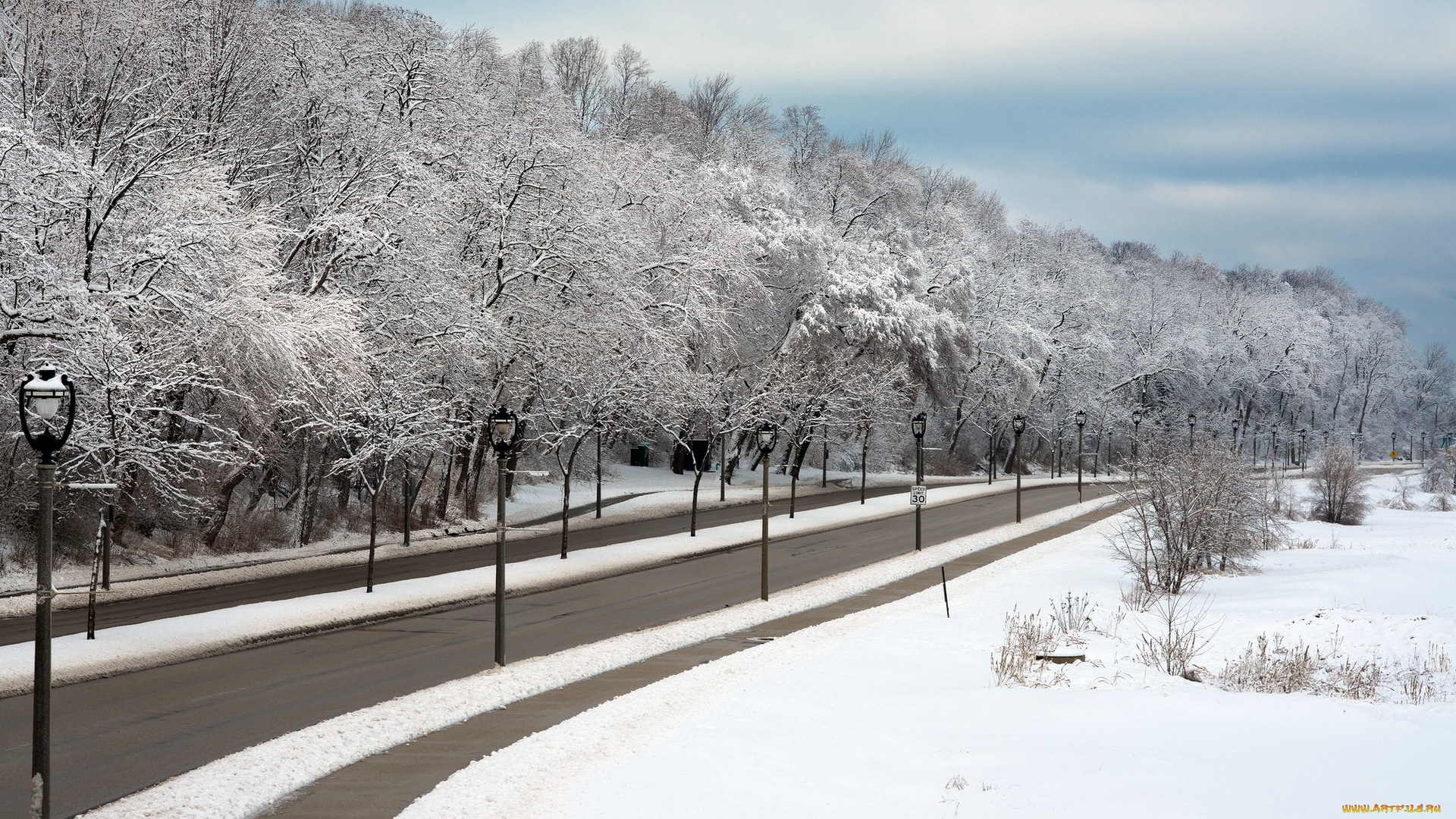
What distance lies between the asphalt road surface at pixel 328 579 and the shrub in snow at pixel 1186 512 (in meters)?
14.2

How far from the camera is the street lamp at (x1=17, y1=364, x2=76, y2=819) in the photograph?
809 centimetres

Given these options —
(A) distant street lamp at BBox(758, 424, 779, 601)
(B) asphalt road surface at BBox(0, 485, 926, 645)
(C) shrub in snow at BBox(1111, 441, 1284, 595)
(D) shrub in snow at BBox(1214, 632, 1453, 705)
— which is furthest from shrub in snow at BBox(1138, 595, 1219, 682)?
(B) asphalt road surface at BBox(0, 485, 926, 645)

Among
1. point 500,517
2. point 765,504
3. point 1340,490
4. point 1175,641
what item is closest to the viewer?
point 1175,641

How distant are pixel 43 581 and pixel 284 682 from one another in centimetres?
606

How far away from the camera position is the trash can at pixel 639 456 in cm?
5659

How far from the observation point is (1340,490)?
47.2 m

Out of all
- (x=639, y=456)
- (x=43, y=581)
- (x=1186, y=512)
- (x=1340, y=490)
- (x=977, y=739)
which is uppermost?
(x=43, y=581)

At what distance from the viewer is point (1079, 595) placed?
22.3 m

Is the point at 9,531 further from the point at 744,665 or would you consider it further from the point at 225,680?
the point at 744,665

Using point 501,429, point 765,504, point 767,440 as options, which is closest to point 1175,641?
point 765,504

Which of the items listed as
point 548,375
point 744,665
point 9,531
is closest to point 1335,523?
point 548,375

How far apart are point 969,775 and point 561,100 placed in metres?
38.3

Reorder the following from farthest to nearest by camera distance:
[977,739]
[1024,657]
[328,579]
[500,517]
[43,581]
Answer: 1. [328,579]
2. [500,517]
3. [1024,657]
4. [977,739]
5. [43,581]

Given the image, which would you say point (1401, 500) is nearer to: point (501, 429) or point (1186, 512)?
point (1186, 512)
